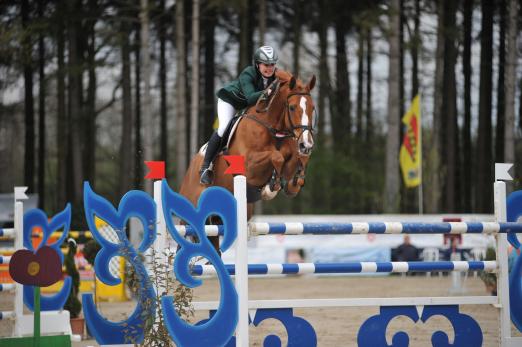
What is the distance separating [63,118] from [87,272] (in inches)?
441

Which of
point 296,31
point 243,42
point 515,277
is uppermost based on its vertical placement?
point 296,31

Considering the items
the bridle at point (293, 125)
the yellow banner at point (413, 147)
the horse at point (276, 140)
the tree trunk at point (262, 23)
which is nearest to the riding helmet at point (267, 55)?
the horse at point (276, 140)

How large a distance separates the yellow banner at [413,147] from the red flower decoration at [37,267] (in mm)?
12515

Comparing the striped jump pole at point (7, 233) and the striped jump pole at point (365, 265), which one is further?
the striped jump pole at point (7, 233)

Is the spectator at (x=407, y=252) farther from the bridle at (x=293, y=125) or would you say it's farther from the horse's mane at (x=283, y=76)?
the bridle at (x=293, y=125)

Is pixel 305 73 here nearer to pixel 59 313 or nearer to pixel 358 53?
pixel 358 53

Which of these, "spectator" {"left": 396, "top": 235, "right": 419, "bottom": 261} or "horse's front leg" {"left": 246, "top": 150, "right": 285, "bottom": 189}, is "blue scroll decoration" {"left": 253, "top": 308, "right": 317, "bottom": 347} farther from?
"spectator" {"left": 396, "top": 235, "right": 419, "bottom": 261}

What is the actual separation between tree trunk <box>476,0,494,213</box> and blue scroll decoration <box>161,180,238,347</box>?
1811cm

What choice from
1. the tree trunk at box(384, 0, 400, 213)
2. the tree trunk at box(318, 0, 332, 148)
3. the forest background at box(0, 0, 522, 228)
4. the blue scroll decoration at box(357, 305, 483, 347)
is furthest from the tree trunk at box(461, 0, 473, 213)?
the blue scroll decoration at box(357, 305, 483, 347)

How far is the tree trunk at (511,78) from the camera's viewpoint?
17062 millimetres

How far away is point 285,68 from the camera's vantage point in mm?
18703

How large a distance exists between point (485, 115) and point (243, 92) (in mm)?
16101

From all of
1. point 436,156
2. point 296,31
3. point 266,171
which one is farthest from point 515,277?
point 296,31

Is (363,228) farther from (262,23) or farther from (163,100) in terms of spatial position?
(163,100)
